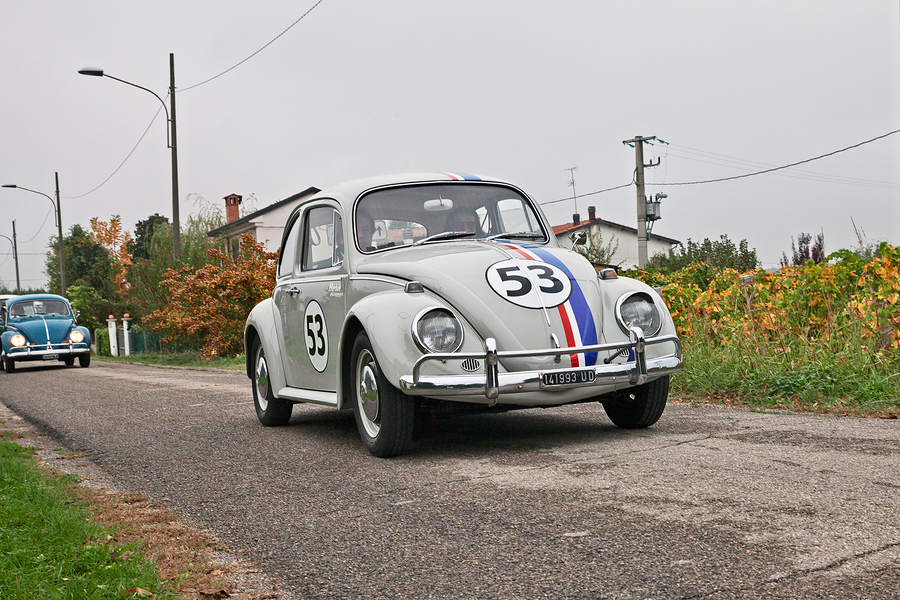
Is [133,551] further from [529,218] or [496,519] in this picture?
[529,218]

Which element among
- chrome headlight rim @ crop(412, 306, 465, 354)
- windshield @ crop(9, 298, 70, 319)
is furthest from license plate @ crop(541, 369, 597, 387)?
windshield @ crop(9, 298, 70, 319)

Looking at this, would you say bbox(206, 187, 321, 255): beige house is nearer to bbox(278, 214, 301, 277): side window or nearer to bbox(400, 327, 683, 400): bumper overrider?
bbox(278, 214, 301, 277): side window

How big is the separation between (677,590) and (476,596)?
2.05 ft

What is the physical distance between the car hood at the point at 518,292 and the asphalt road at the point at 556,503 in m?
0.70

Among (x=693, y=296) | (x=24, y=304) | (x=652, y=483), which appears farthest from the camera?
(x=24, y=304)

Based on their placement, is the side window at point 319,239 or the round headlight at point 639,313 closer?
the round headlight at point 639,313

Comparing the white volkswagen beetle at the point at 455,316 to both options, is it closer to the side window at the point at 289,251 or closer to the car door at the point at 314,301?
the car door at the point at 314,301

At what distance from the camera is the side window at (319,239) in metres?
6.92

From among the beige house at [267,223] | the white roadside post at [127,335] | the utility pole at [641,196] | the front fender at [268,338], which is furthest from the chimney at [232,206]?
the front fender at [268,338]

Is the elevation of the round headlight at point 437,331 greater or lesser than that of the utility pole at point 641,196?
lesser

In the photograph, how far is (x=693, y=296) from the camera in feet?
36.1

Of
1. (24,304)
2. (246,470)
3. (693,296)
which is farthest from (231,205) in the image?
(246,470)

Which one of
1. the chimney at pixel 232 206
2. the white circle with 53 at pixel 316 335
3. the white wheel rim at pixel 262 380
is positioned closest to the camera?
the white circle with 53 at pixel 316 335

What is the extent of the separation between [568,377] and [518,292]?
587 millimetres
